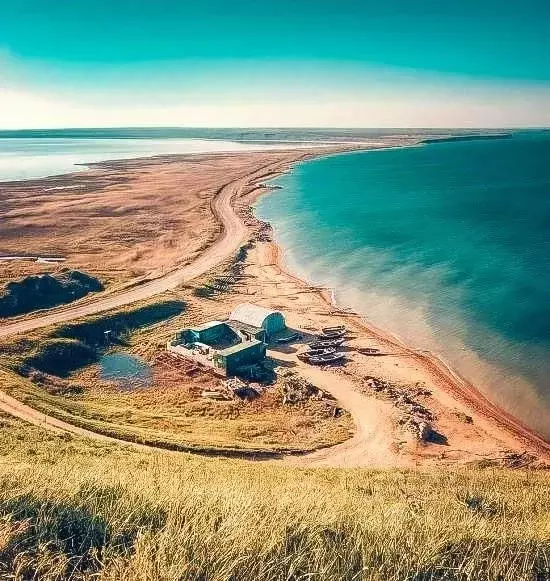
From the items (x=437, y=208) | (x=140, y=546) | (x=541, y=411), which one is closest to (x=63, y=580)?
(x=140, y=546)

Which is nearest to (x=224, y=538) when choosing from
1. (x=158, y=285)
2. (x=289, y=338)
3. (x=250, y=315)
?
(x=289, y=338)

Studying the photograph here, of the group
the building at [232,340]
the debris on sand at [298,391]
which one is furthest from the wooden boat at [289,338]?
the debris on sand at [298,391]

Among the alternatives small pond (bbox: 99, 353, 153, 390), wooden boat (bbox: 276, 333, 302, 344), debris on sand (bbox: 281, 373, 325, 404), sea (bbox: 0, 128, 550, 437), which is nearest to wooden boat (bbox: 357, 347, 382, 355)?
sea (bbox: 0, 128, 550, 437)

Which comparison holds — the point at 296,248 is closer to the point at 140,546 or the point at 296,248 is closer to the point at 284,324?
the point at 284,324

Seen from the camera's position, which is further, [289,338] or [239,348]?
[289,338]

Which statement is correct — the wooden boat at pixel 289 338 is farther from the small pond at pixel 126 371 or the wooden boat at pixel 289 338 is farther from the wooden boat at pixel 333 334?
the small pond at pixel 126 371

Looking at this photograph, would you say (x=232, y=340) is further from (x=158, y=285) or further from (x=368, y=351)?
(x=158, y=285)

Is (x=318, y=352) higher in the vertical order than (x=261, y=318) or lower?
lower
